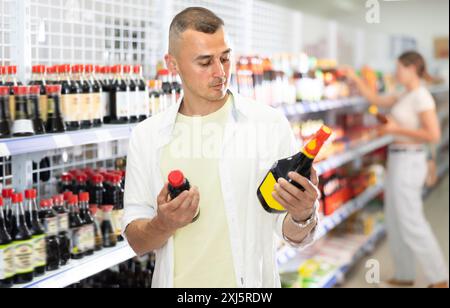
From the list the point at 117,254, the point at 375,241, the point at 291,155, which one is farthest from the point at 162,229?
the point at 375,241

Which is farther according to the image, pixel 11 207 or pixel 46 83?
pixel 46 83

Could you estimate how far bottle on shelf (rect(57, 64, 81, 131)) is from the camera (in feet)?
7.64

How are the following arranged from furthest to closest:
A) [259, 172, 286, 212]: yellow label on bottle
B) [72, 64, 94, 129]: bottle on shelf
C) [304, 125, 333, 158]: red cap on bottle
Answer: [72, 64, 94, 129]: bottle on shelf → [259, 172, 286, 212]: yellow label on bottle → [304, 125, 333, 158]: red cap on bottle

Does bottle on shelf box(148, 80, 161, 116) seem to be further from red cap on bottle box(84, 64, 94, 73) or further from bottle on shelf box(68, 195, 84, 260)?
bottle on shelf box(68, 195, 84, 260)

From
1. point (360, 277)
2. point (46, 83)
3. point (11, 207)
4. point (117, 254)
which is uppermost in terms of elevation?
point (46, 83)

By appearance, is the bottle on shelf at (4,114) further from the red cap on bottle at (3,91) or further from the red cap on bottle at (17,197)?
the red cap on bottle at (17,197)

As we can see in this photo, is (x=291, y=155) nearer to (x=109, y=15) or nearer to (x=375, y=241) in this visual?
(x=109, y=15)

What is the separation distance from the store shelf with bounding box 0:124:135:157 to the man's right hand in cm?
57

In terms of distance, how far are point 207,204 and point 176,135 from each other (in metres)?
0.21

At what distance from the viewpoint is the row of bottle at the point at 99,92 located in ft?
7.64

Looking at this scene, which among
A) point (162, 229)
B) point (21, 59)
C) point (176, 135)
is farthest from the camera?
point (21, 59)

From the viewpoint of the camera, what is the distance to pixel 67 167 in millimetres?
2910

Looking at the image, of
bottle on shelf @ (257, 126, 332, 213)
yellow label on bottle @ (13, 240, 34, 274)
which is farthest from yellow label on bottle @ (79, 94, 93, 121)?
bottle on shelf @ (257, 126, 332, 213)

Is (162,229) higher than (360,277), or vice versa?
(162,229)
